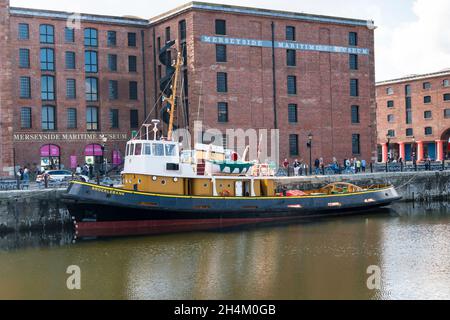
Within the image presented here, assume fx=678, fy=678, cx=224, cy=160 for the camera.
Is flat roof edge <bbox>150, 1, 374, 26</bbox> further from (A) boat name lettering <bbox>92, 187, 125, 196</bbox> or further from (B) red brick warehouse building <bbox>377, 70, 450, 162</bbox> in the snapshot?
(B) red brick warehouse building <bbox>377, 70, 450, 162</bbox>

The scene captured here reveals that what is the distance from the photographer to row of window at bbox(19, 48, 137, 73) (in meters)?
59.2

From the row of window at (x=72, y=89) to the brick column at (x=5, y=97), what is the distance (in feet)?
45.0

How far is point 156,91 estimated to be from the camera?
6238 centimetres

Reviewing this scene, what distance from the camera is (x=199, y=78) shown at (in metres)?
55.8

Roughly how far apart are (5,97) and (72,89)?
52.0 feet

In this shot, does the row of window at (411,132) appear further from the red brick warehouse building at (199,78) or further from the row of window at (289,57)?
the red brick warehouse building at (199,78)

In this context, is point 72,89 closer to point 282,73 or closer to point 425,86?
point 282,73

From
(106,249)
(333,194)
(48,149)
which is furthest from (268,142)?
(106,249)

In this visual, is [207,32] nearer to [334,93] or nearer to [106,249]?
[334,93]

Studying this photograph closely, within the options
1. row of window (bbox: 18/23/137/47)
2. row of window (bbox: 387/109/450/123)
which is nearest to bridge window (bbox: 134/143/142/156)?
row of window (bbox: 18/23/137/47)

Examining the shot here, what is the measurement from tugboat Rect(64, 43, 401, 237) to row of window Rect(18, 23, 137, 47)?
79.8 ft

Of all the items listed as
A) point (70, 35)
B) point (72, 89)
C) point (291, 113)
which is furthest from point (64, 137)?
point (291, 113)

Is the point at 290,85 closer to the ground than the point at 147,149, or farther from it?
farther from it

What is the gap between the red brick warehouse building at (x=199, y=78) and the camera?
2247 inches
